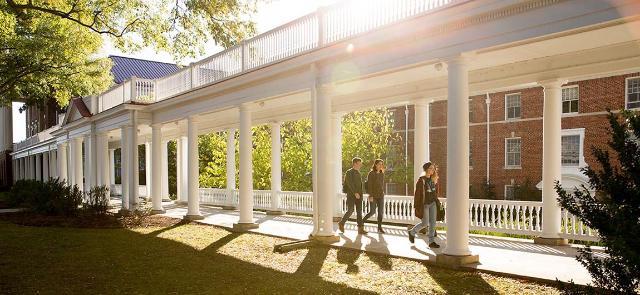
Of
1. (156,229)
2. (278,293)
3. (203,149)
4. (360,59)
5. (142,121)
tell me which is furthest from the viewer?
(203,149)

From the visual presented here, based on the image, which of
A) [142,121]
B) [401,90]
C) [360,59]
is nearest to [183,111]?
[142,121]

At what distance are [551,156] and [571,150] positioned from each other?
68.7 ft

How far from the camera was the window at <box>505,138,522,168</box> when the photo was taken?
33625mm

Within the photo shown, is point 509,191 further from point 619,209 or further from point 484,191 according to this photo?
point 619,209

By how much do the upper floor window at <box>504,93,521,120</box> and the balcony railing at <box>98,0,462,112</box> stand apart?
72.5 ft

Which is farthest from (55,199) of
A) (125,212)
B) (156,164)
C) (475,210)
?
(475,210)

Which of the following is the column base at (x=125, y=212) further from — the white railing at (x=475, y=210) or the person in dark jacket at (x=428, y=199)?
the person in dark jacket at (x=428, y=199)

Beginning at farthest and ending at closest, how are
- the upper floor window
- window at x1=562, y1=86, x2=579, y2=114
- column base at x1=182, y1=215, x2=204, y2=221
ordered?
the upper floor window, window at x1=562, y1=86, x2=579, y2=114, column base at x1=182, y1=215, x2=204, y2=221

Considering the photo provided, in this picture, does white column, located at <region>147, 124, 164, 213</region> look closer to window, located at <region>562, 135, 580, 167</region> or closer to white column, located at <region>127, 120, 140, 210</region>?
white column, located at <region>127, 120, 140, 210</region>

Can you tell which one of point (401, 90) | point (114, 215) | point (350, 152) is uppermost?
point (401, 90)

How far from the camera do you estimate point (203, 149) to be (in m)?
46.2

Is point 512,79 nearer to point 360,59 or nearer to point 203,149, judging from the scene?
point 360,59

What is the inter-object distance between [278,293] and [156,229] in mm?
10151

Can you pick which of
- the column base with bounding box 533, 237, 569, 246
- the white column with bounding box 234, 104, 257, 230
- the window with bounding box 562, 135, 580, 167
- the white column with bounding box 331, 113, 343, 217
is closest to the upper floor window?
the window with bounding box 562, 135, 580, 167
